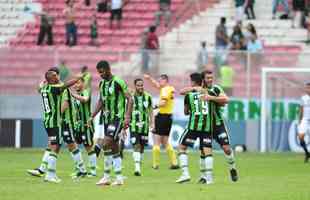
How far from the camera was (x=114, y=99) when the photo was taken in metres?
21.4

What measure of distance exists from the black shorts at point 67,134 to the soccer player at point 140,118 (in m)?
2.51

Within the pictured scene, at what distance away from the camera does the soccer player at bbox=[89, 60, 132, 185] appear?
21.2 metres

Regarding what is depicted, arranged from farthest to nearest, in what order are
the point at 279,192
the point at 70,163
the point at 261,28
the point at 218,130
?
the point at 261,28, the point at 70,163, the point at 218,130, the point at 279,192

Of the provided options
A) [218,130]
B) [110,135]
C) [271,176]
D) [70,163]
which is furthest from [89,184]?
[70,163]

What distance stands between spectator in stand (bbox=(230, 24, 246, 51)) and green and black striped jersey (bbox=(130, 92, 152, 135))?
11499mm

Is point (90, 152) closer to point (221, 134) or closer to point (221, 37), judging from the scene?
point (221, 134)

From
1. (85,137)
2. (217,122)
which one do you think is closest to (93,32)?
(85,137)

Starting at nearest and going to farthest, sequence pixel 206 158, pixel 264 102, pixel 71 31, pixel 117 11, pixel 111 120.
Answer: pixel 111 120
pixel 206 158
pixel 264 102
pixel 71 31
pixel 117 11

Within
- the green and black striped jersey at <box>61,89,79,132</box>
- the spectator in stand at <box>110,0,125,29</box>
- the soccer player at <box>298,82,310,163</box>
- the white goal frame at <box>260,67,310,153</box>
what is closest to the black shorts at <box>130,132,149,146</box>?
the green and black striped jersey at <box>61,89,79,132</box>

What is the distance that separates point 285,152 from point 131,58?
19.6 feet

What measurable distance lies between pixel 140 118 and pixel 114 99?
5.89m

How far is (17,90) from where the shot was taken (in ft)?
126

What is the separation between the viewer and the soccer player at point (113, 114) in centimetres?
2120

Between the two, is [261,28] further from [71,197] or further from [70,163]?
[71,197]
